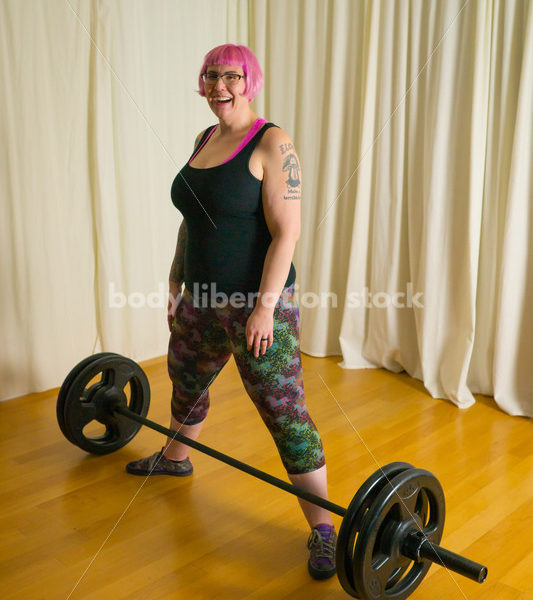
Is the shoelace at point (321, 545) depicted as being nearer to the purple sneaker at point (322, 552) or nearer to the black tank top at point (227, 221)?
the purple sneaker at point (322, 552)

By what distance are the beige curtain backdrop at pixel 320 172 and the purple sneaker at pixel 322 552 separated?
122 cm

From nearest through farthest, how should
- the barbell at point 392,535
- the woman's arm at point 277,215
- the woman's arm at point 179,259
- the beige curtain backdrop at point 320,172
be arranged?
the barbell at point 392,535, the woman's arm at point 277,215, the woman's arm at point 179,259, the beige curtain backdrop at point 320,172

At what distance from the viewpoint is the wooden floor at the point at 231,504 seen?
1.61 meters

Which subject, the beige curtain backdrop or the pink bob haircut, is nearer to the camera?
the pink bob haircut

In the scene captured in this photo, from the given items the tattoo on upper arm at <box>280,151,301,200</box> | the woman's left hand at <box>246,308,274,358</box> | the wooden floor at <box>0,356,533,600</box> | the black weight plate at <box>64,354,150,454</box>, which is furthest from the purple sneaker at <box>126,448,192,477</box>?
the tattoo on upper arm at <box>280,151,301,200</box>

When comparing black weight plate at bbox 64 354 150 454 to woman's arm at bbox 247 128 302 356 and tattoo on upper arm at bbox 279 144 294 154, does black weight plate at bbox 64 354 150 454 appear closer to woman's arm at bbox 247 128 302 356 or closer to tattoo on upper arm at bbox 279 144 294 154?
woman's arm at bbox 247 128 302 356

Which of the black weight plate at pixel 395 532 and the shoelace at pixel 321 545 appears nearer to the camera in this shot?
the black weight plate at pixel 395 532

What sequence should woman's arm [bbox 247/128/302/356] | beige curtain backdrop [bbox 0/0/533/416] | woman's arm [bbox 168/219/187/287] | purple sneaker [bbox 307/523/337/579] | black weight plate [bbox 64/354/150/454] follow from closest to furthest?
1. woman's arm [bbox 247/128/302/356]
2. purple sneaker [bbox 307/523/337/579]
3. woman's arm [bbox 168/219/187/287]
4. black weight plate [bbox 64/354/150/454]
5. beige curtain backdrop [bbox 0/0/533/416]

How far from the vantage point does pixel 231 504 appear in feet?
6.43

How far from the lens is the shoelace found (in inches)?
64.8

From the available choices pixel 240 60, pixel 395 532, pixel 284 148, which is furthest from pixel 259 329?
pixel 240 60

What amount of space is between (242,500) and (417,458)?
65 cm

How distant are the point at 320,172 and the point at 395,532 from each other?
6.94 feet

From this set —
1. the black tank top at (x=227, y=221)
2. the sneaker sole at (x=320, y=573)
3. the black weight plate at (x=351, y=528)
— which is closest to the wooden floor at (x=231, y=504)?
the sneaker sole at (x=320, y=573)
